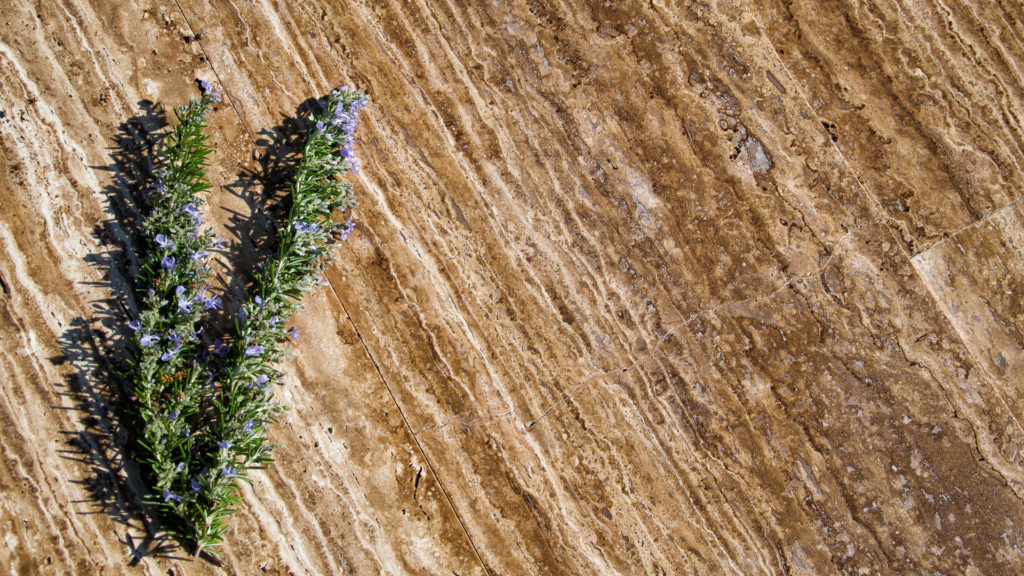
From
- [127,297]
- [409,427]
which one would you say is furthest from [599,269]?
[127,297]

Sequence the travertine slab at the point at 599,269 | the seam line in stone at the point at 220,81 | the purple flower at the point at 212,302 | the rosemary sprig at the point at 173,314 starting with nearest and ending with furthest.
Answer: the rosemary sprig at the point at 173,314 < the purple flower at the point at 212,302 < the travertine slab at the point at 599,269 < the seam line in stone at the point at 220,81

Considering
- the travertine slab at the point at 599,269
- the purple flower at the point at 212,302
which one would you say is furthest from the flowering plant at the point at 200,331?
the travertine slab at the point at 599,269

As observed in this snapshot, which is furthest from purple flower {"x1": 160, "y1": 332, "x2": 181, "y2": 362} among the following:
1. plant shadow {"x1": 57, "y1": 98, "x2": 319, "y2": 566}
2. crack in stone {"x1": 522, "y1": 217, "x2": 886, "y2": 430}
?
crack in stone {"x1": 522, "y1": 217, "x2": 886, "y2": 430}

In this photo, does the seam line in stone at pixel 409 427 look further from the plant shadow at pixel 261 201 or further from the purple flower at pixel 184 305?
the purple flower at pixel 184 305

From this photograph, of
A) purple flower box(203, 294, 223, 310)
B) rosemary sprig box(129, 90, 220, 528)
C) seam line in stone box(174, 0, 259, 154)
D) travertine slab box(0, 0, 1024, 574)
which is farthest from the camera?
seam line in stone box(174, 0, 259, 154)

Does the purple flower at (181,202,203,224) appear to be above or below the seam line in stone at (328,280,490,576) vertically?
above

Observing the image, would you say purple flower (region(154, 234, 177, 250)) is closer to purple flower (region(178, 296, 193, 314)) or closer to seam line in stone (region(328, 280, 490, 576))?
purple flower (region(178, 296, 193, 314))

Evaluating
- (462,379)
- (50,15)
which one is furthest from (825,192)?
(50,15)

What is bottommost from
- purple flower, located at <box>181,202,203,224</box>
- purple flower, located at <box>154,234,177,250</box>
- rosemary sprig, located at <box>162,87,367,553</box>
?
rosemary sprig, located at <box>162,87,367,553</box>

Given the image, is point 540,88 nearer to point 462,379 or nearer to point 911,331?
point 462,379
